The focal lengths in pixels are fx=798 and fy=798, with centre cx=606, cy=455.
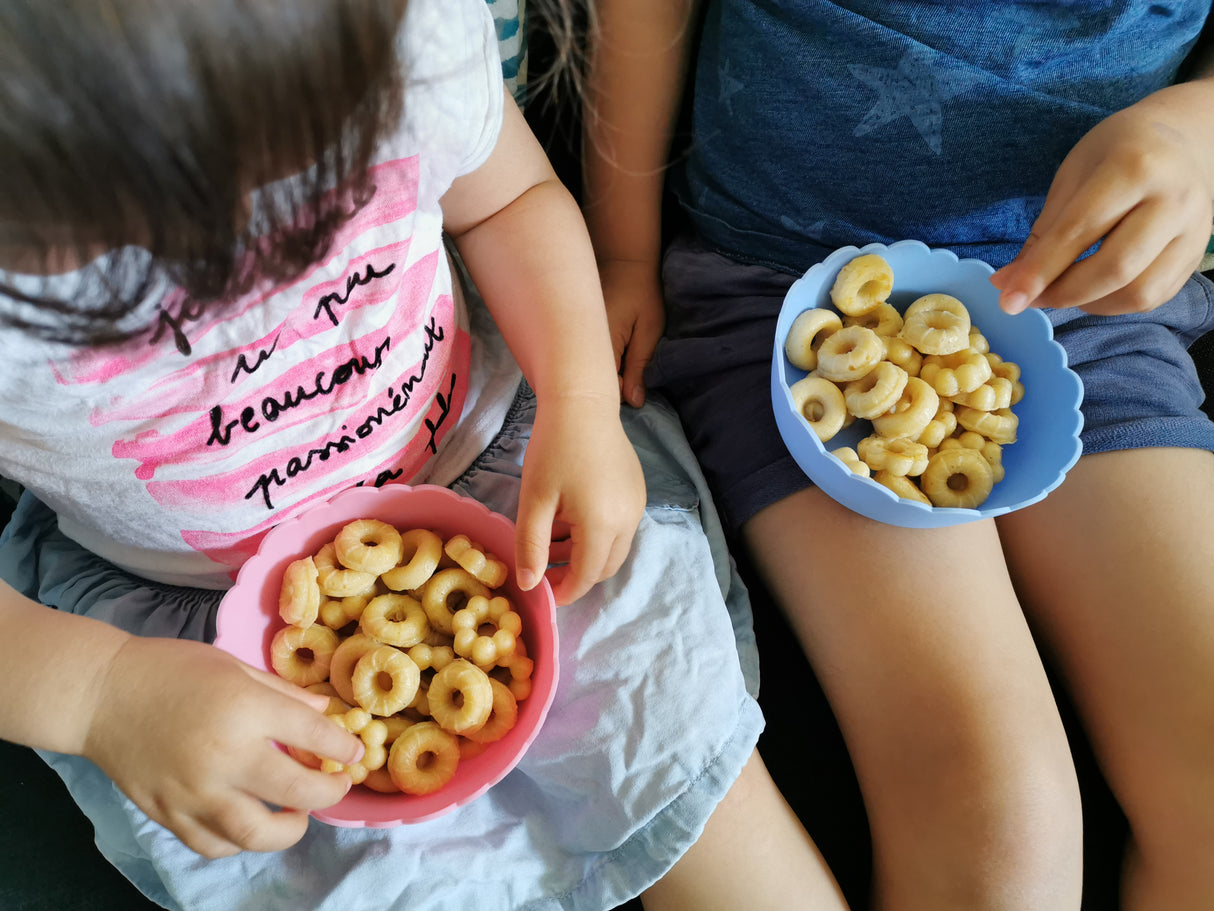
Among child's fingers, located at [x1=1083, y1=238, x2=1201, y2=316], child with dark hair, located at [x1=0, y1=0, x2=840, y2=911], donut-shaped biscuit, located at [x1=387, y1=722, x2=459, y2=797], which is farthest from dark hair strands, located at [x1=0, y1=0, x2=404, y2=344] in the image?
child's fingers, located at [x1=1083, y1=238, x2=1201, y2=316]

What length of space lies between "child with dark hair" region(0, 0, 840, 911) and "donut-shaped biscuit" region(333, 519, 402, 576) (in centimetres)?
7

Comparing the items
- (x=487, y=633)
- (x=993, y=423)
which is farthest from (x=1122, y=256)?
(x=487, y=633)

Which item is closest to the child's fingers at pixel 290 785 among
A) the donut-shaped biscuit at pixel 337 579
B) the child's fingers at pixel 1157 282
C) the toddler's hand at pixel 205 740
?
the toddler's hand at pixel 205 740

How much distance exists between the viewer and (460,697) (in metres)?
0.49

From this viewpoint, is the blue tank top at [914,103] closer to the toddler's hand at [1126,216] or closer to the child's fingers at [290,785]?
the toddler's hand at [1126,216]

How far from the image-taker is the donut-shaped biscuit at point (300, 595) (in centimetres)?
49

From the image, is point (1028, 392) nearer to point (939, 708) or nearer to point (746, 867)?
point (939, 708)

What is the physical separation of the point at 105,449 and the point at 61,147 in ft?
0.87

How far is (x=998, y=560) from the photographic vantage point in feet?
2.01

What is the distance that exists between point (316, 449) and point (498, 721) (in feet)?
0.73

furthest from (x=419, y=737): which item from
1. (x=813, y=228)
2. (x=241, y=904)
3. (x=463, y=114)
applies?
(x=813, y=228)

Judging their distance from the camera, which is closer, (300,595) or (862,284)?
(300,595)

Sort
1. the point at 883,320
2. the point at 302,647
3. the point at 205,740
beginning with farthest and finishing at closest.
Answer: the point at 883,320 → the point at 302,647 → the point at 205,740

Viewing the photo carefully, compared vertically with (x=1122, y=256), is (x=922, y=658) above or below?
below
